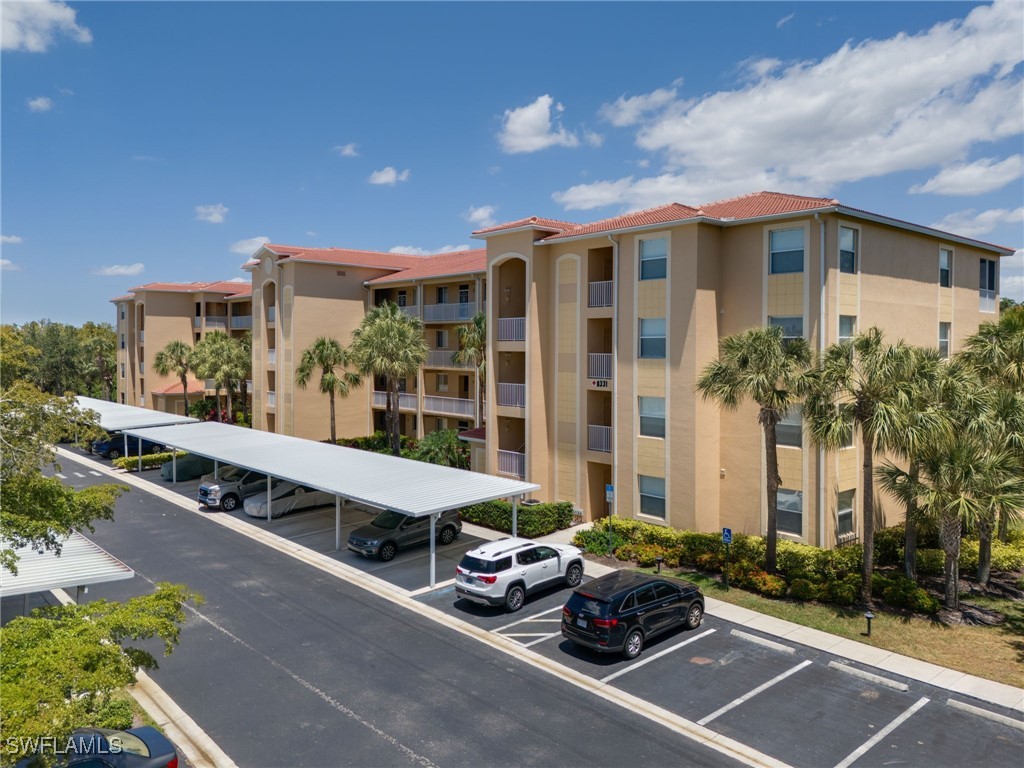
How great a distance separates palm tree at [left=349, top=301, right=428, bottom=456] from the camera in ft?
113

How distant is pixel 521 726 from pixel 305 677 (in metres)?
4.89

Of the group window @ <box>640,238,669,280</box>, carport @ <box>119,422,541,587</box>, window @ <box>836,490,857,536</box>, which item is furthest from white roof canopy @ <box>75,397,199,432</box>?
window @ <box>836,490,857,536</box>

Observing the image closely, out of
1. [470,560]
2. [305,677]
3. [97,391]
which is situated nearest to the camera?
[305,677]

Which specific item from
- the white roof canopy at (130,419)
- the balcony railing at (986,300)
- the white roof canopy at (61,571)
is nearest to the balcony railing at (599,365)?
the balcony railing at (986,300)

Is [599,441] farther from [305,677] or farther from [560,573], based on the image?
[305,677]

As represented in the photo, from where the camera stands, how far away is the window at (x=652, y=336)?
24.8m

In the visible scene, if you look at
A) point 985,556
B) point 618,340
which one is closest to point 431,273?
point 618,340

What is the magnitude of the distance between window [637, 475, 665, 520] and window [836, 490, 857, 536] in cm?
578

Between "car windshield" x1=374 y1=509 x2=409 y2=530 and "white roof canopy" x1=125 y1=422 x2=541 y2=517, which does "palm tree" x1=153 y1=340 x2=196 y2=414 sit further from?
"car windshield" x1=374 y1=509 x2=409 y2=530

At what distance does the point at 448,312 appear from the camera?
128 ft

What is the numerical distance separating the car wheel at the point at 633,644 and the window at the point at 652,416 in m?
10.3

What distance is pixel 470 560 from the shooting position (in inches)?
729

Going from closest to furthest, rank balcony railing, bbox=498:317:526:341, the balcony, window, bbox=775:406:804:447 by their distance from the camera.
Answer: window, bbox=775:406:804:447 < balcony railing, bbox=498:317:526:341 < the balcony

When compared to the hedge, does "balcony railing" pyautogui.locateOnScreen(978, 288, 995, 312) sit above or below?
above
